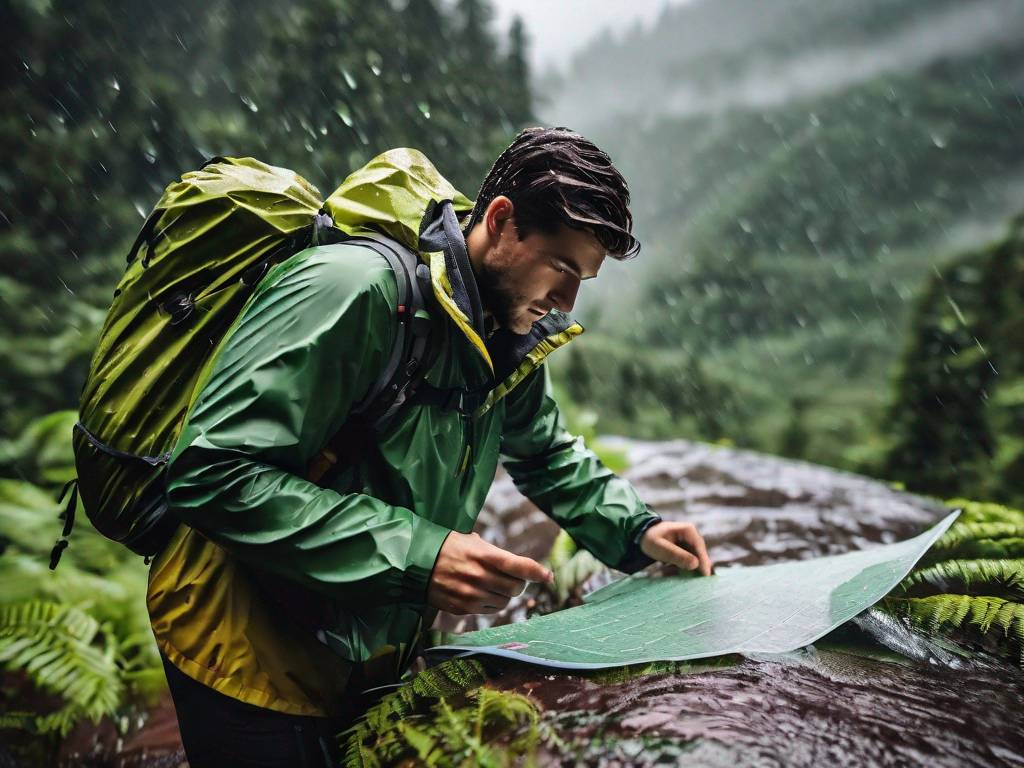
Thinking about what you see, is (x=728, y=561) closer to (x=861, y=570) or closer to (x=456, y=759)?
(x=861, y=570)

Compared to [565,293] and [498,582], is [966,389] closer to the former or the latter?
[565,293]

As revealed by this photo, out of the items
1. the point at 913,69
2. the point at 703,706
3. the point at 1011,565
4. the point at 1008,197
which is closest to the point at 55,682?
the point at 703,706

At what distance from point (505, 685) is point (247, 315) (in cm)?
112

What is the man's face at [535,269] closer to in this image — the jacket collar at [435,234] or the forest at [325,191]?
the jacket collar at [435,234]

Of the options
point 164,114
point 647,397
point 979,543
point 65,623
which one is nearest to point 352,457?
point 979,543

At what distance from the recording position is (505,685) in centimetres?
152

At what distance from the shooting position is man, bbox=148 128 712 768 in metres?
1.25

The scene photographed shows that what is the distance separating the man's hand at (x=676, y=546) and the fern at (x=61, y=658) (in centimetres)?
274

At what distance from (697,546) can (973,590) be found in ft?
3.33

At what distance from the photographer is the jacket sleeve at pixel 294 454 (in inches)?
47.9

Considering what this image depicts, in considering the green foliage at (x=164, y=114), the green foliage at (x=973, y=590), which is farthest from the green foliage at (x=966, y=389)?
the green foliage at (x=164, y=114)

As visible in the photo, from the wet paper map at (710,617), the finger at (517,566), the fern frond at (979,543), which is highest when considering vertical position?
the fern frond at (979,543)

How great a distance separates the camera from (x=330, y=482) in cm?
150

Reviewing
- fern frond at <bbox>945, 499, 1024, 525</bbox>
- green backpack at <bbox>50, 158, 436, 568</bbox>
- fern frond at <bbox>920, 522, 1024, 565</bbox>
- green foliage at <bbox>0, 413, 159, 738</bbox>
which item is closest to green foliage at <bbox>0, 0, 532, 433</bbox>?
green foliage at <bbox>0, 413, 159, 738</bbox>
